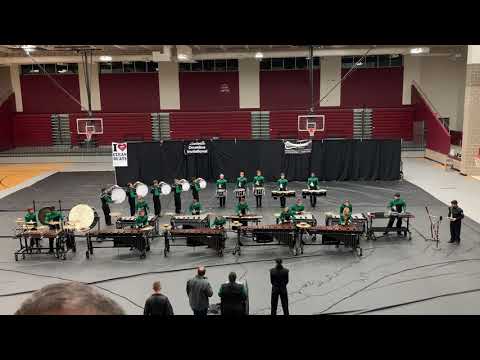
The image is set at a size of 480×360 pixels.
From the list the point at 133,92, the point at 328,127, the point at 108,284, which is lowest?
the point at 108,284

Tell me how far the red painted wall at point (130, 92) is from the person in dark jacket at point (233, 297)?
32.9m

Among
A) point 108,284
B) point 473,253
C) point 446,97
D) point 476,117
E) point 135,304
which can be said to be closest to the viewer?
point 135,304

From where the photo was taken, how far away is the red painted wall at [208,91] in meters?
40.1

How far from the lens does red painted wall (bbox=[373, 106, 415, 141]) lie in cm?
3853

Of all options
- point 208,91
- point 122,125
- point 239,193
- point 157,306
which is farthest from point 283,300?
point 122,125

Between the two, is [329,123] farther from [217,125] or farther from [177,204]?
[177,204]

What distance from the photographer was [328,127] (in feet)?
128

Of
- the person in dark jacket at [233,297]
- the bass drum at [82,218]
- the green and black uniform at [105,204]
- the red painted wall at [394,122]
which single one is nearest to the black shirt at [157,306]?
the person in dark jacket at [233,297]

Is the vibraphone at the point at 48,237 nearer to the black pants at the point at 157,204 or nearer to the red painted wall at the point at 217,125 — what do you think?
the black pants at the point at 157,204

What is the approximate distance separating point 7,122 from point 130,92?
10701mm

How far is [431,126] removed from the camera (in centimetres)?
3509

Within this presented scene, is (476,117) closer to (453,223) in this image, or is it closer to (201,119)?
(453,223)
